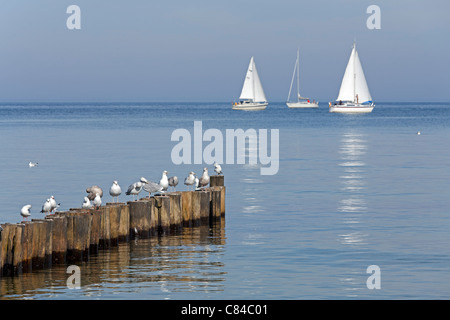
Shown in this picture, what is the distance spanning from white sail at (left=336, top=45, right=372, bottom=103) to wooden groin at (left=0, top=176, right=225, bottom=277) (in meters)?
124

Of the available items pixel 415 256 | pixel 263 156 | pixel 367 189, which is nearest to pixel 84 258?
pixel 415 256

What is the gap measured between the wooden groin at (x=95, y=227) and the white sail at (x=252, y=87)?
138 meters

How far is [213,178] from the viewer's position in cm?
2664

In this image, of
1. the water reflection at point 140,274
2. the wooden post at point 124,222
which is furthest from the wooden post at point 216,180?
the wooden post at point 124,222

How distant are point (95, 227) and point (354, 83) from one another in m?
131

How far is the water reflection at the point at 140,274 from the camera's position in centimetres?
1647

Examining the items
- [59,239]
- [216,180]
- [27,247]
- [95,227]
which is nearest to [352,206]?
[216,180]

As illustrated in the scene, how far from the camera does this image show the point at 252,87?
545 ft

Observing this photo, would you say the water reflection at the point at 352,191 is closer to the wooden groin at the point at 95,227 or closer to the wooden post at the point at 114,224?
the wooden groin at the point at 95,227

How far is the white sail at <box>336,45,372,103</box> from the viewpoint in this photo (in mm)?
146000

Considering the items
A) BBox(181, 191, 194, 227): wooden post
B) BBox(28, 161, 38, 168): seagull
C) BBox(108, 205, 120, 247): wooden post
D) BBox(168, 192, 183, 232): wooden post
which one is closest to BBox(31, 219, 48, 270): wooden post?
BBox(108, 205, 120, 247): wooden post

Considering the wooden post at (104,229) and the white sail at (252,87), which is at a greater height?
the white sail at (252,87)

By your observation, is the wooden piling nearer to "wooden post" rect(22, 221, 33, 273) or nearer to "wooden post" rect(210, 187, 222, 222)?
"wooden post" rect(210, 187, 222, 222)

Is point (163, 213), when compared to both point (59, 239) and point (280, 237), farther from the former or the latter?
point (59, 239)
